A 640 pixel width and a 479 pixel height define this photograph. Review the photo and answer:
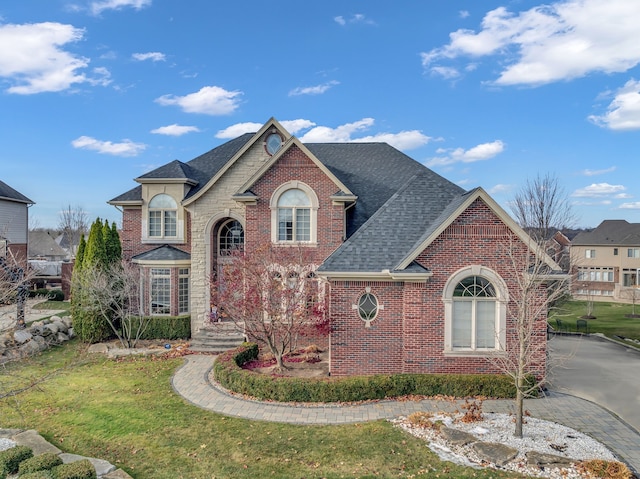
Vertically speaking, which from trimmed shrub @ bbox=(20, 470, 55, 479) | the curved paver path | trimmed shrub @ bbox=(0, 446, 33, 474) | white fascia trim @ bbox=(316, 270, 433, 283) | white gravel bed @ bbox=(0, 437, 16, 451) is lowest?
the curved paver path

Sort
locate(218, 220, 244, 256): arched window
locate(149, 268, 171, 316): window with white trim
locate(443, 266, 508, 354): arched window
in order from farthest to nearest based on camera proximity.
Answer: locate(218, 220, 244, 256): arched window, locate(149, 268, 171, 316): window with white trim, locate(443, 266, 508, 354): arched window

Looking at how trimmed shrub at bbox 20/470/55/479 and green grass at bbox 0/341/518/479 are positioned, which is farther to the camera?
green grass at bbox 0/341/518/479

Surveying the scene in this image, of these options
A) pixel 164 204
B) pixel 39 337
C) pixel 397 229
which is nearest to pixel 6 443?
pixel 39 337

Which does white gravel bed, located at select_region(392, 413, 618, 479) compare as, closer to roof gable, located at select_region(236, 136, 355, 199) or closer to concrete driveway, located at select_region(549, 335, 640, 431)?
concrete driveway, located at select_region(549, 335, 640, 431)

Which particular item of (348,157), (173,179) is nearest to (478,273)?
(348,157)

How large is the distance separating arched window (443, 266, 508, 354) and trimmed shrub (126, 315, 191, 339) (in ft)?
42.1

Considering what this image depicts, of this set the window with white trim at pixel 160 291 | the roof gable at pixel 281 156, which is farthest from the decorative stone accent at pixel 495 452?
the window with white trim at pixel 160 291

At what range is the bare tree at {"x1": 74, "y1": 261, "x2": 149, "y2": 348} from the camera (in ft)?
59.6

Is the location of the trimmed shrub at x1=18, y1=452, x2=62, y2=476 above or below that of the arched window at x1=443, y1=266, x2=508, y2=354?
below

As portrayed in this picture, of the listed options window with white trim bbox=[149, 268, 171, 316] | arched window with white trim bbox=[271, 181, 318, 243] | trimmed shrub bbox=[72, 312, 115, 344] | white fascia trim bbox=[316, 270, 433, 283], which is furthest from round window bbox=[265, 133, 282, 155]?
trimmed shrub bbox=[72, 312, 115, 344]

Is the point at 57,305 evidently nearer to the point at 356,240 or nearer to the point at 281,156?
the point at 281,156

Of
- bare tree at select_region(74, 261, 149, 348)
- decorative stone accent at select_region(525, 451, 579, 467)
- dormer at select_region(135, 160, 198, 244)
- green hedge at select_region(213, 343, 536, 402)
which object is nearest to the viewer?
decorative stone accent at select_region(525, 451, 579, 467)

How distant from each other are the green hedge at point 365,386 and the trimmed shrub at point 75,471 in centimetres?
520

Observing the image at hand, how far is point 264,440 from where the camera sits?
945cm
